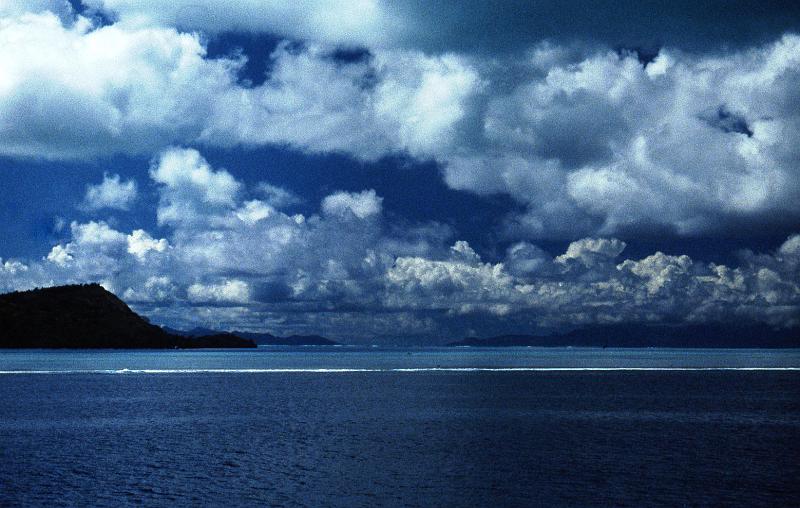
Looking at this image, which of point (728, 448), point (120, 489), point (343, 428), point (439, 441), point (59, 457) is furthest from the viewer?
point (343, 428)

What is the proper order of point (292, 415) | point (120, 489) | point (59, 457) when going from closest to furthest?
point (120, 489)
point (59, 457)
point (292, 415)

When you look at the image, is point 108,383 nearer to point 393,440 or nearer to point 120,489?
point 393,440

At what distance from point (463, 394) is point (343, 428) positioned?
Result: 6158 centimetres

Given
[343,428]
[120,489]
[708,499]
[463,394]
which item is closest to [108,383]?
[463,394]

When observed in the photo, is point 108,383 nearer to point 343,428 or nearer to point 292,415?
point 292,415

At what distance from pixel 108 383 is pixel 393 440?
415 feet

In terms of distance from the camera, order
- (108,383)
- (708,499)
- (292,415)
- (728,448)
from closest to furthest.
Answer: (708,499) → (728,448) → (292,415) → (108,383)

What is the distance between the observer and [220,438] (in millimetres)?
79750

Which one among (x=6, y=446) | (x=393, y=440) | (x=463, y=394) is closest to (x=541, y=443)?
(x=393, y=440)

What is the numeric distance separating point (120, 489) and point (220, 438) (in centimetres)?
2707

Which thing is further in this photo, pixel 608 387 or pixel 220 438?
pixel 608 387

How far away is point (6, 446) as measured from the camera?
2901 inches

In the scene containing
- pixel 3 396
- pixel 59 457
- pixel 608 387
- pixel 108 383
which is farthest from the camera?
pixel 108 383

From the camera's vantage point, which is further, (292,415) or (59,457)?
(292,415)
